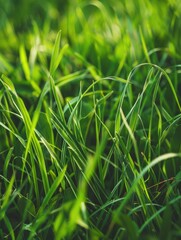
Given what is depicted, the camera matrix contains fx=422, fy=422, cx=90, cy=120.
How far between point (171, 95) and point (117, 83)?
0.18 metres

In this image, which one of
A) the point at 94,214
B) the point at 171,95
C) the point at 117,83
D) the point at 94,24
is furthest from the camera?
the point at 94,24

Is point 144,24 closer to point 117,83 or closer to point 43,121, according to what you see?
point 117,83

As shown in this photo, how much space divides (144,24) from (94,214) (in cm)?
76

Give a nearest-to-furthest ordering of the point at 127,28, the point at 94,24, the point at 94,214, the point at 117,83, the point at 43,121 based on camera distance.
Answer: the point at 94,214, the point at 43,121, the point at 117,83, the point at 127,28, the point at 94,24

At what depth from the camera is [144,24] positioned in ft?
4.59

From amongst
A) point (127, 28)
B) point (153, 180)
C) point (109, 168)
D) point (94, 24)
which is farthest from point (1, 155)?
point (94, 24)

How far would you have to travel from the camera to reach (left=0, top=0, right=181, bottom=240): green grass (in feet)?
2.61

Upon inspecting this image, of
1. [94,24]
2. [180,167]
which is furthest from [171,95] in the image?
[94,24]

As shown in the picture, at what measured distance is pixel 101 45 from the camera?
1.36 metres

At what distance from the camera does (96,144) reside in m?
1.05

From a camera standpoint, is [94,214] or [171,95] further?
[171,95]

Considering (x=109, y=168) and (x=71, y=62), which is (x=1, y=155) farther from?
(x=71, y=62)

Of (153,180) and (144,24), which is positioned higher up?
(144,24)

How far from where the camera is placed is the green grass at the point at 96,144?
794 mm
